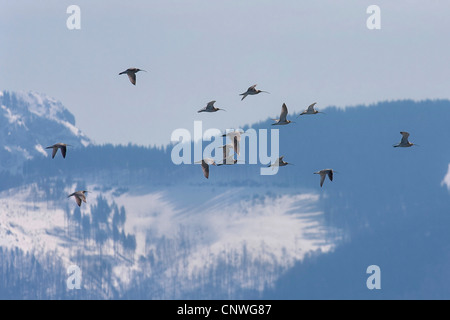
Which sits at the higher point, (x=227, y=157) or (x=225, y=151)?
(x=225, y=151)

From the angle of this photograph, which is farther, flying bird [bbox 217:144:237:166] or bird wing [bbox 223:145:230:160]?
bird wing [bbox 223:145:230:160]

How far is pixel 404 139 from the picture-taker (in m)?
143

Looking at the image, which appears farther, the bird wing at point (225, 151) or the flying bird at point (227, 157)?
the bird wing at point (225, 151)

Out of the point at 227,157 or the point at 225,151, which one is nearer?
the point at 225,151
